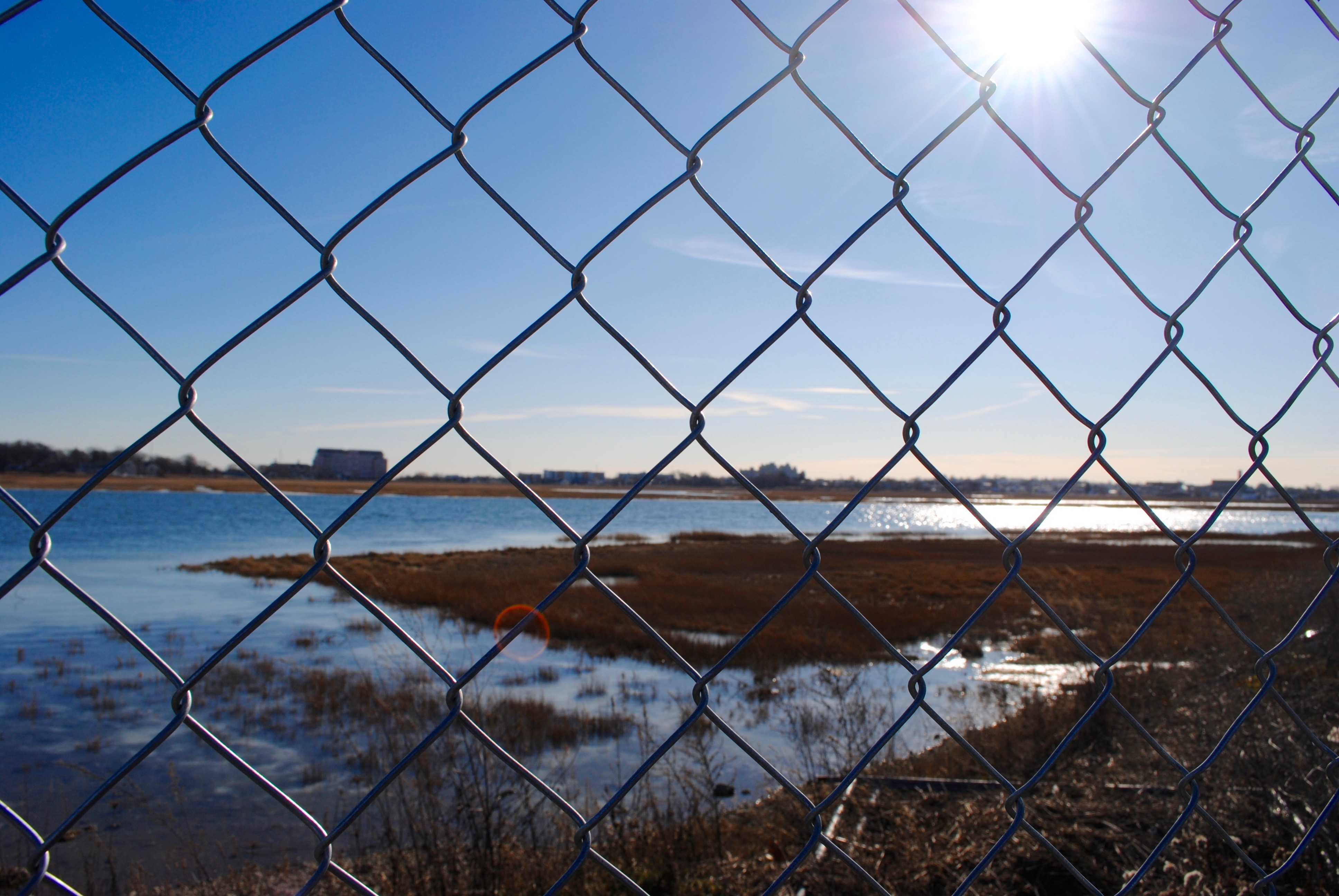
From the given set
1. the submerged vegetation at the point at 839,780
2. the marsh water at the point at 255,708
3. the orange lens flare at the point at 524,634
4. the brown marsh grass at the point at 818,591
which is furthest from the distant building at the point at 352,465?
the orange lens flare at the point at 524,634

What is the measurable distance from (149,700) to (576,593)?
11679mm

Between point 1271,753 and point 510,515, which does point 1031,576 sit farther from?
point 510,515

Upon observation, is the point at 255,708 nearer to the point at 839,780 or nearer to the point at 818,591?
the point at 839,780

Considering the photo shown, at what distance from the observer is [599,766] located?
Result: 8609 mm

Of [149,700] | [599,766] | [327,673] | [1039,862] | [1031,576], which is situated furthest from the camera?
[1031,576]

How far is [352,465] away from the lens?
5.47 feet

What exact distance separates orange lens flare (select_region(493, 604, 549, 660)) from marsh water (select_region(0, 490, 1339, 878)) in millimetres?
348

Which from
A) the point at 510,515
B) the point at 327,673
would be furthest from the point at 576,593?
the point at 510,515

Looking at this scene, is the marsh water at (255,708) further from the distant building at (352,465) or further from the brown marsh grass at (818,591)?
the brown marsh grass at (818,591)

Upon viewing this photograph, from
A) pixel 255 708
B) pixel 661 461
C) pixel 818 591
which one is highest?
pixel 661 461

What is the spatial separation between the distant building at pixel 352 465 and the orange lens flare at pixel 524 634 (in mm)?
12035

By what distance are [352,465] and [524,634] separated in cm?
1673

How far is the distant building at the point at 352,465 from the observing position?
1.53 metres

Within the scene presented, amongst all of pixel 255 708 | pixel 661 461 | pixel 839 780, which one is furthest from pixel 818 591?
pixel 661 461
